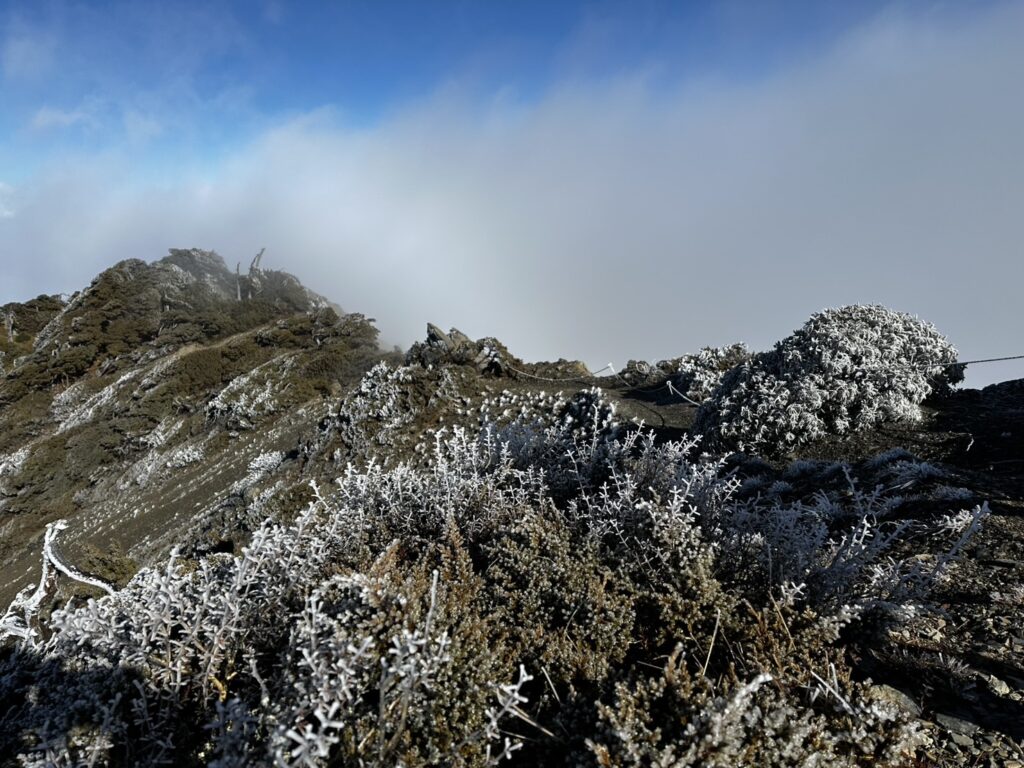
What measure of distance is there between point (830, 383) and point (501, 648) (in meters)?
5.47

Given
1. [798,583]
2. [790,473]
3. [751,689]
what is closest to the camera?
[751,689]

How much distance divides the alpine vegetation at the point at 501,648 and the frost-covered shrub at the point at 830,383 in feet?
8.51

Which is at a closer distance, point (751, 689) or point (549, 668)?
point (751, 689)

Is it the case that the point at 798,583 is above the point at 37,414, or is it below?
below

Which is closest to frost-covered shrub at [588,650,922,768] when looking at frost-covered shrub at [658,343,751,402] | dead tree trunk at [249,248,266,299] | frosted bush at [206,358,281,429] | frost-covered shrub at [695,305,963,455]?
frost-covered shrub at [695,305,963,455]

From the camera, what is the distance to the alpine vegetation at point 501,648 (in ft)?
5.86


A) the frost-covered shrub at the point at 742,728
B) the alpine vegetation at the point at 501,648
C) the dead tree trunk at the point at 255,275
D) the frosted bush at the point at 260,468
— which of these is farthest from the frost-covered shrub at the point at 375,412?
the dead tree trunk at the point at 255,275

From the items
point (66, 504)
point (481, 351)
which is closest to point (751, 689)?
point (481, 351)

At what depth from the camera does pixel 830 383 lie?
20.2 ft

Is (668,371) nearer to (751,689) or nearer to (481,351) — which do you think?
(481,351)

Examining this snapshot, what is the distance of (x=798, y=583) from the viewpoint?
2.54m

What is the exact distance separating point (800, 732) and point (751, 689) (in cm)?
→ 26

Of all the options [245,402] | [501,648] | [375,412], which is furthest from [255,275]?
[501,648]

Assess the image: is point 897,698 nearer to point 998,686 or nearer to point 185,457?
point 998,686
